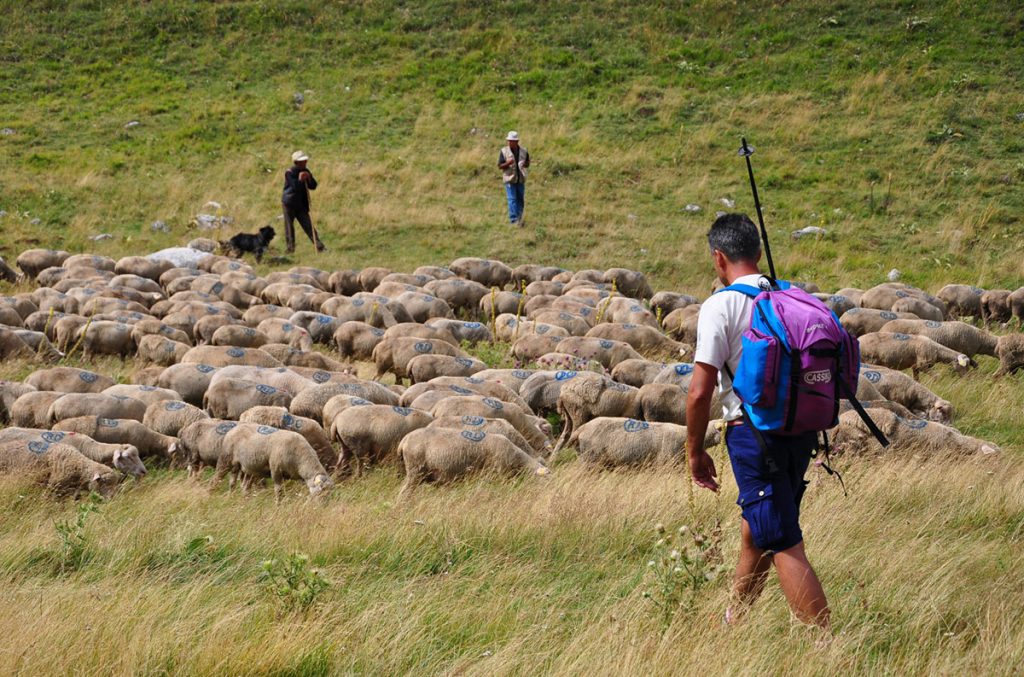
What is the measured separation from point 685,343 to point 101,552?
422 inches

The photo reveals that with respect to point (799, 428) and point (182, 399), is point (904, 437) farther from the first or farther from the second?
point (182, 399)

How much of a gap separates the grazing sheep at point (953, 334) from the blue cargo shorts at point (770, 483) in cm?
1013

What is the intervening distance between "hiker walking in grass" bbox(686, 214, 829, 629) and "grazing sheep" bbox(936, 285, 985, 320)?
13891mm

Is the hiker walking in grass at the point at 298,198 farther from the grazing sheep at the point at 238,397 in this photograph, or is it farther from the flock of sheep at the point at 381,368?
the grazing sheep at the point at 238,397

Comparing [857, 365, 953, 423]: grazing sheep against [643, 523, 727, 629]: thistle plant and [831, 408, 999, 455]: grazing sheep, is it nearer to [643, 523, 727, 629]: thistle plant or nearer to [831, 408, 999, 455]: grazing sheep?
[831, 408, 999, 455]: grazing sheep

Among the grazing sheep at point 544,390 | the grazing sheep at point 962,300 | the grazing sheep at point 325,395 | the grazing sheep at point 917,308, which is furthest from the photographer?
the grazing sheep at point 962,300

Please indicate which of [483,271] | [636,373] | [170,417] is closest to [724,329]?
[170,417]

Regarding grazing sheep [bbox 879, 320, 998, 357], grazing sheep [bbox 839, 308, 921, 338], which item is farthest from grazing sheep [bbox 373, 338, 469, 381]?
grazing sheep [bbox 879, 320, 998, 357]

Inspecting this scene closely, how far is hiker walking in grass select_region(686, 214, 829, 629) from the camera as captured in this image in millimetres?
4734

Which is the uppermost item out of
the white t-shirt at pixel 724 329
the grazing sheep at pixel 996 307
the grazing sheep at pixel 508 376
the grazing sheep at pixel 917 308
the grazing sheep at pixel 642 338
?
the white t-shirt at pixel 724 329

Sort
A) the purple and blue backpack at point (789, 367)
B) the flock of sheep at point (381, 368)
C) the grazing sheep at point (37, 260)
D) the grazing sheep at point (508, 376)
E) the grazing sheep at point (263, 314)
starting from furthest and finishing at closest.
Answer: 1. the grazing sheep at point (37, 260)
2. the grazing sheep at point (263, 314)
3. the grazing sheep at point (508, 376)
4. the flock of sheep at point (381, 368)
5. the purple and blue backpack at point (789, 367)

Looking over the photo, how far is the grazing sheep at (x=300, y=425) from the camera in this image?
9711mm

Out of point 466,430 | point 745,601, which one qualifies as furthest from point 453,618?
point 466,430

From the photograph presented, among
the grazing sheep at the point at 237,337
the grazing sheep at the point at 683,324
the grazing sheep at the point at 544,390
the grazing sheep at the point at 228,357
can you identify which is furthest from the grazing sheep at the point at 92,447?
the grazing sheep at the point at 683,324
